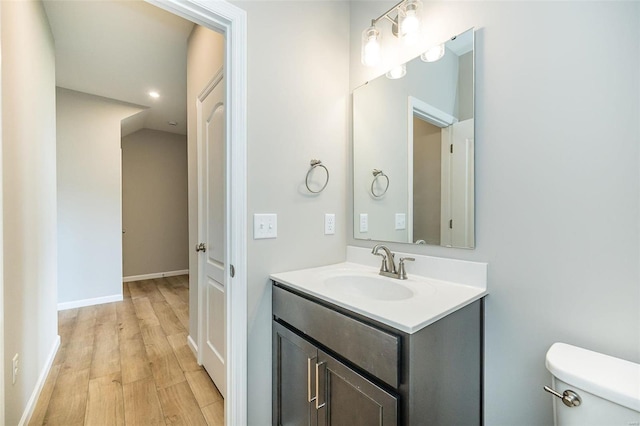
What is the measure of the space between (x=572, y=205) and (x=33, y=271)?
277cm

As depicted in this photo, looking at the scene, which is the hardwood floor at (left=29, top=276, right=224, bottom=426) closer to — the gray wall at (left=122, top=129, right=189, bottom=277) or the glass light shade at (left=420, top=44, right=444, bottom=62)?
the gray wall at (left=122, top=129, right=189, bottom=277)

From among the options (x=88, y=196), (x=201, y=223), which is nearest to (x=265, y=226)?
(x=201, y=223)

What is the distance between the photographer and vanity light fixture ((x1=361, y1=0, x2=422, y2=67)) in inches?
49.4

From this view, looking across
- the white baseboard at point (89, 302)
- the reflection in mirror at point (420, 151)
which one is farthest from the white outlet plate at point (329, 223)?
the white baseboard at point (89, 302)

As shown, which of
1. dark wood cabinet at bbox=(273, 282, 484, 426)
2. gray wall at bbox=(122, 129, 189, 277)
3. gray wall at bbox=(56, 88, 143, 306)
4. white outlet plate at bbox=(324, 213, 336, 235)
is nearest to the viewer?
dark wood cabinet at bbox=(273, 282, 484, 426)

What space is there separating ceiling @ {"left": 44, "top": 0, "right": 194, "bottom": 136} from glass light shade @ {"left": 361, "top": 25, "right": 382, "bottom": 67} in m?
1.51

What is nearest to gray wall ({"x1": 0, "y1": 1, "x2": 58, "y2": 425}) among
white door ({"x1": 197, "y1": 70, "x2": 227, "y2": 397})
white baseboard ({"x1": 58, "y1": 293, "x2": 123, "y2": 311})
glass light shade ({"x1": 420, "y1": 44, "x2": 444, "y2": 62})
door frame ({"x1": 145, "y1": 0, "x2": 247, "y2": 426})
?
door frame ({"x1": 145, "y1": 0, "x2": 247, "y2": 426})

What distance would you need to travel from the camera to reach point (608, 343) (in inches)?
34.2

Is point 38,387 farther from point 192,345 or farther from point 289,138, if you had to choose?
point 289,138

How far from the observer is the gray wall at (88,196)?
312cm

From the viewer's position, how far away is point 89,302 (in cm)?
335

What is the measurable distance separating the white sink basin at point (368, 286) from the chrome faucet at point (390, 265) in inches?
1.8

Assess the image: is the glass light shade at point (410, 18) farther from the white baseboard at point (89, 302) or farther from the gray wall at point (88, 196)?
the white baseboard at point (89, 302)

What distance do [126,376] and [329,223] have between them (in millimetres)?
1798
